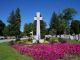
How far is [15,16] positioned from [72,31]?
38612mm

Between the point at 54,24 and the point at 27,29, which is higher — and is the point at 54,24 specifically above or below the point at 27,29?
above

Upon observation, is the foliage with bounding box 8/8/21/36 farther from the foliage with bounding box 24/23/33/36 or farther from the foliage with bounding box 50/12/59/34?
the foliage with bounding box 50/12/59/34

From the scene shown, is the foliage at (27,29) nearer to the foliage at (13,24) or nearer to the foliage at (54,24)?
the foliage at (54,24)

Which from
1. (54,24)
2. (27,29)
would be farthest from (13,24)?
(54,24)

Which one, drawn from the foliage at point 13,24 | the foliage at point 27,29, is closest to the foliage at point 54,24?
the foliage at point 27,29

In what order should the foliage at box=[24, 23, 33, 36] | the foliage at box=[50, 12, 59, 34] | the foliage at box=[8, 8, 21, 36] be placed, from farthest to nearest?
the foliage at box=[24, 23, 33, 36] → the foliage at box=[50, 12, 59, 34] → the foliage at box=[8, 8, 21, 36]

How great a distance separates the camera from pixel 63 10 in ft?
275

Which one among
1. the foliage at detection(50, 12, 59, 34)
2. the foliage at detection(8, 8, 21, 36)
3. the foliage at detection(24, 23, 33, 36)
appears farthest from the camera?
the foliage at detection(24, 23, 33, 36)

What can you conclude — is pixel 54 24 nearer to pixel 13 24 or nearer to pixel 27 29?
pixel 27 29

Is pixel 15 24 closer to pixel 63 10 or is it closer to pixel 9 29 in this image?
pixel 9 29

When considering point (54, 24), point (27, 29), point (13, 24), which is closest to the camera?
point (13, 24)

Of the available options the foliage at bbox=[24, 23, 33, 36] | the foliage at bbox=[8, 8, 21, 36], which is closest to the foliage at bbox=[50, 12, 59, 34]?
the foliage at bbox=[24, 23, 33, 36]

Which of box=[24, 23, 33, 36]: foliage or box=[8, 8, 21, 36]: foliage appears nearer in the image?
box=[8, 8, 21, 36]: foliage

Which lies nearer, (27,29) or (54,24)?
(54,24)
